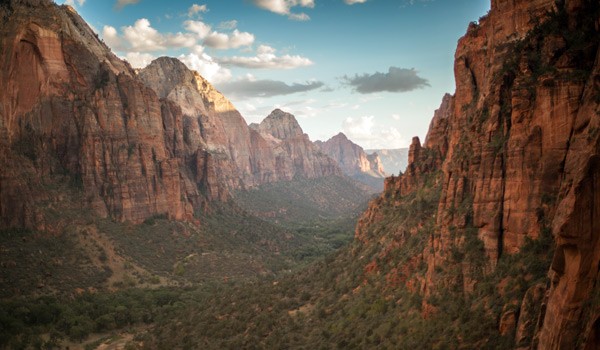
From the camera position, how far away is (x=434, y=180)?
6088cm

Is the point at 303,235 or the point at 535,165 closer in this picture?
the point at 535,165

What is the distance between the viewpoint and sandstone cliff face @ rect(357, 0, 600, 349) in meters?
20.7

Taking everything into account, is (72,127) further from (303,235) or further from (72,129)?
(303,235)

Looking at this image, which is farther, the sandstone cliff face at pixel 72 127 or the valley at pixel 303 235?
the sandstone cliff face at pixel 72 127

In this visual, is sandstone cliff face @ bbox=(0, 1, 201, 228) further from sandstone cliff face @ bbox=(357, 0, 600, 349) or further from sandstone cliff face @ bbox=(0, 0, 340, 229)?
sandstone cliff face @ bbox=(357, 0, 600, 349)

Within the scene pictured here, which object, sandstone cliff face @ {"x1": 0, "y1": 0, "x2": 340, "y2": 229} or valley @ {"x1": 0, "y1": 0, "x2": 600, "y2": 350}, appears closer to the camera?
valley @ {"x1": 0, "y1": 0, "x2": 600, "y2": 350}

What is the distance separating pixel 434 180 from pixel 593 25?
29332 millimetres

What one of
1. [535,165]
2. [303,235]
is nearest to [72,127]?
→ [303,235]

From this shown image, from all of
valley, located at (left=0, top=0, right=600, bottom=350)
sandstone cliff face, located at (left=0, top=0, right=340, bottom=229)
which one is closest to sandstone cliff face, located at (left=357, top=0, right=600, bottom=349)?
valley, located at (left=0, top=0, right=600, bottom=350)

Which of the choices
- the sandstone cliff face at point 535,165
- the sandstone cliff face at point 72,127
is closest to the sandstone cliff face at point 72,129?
the sandstone cliff face at point 72,127

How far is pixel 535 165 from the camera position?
32.9 meters

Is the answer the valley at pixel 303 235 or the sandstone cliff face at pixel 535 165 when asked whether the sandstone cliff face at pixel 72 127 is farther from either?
the sandstone cliff face at pixel 535 165

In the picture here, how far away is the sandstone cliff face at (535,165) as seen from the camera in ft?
68.0

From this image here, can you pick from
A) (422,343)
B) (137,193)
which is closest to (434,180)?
(422,343)
